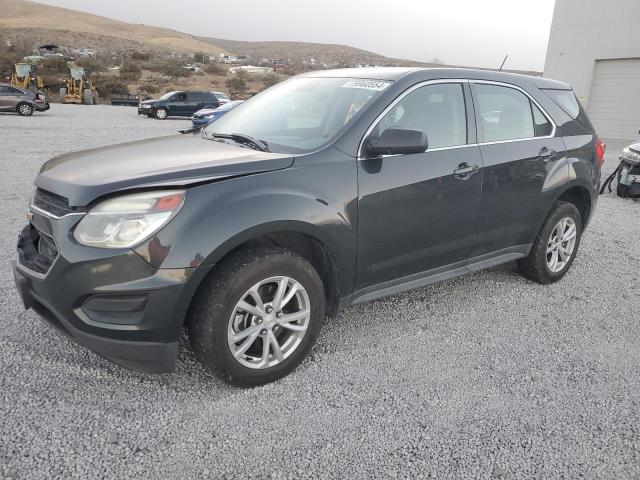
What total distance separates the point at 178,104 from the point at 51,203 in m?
25.3

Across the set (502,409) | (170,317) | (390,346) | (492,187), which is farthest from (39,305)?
(492,187)

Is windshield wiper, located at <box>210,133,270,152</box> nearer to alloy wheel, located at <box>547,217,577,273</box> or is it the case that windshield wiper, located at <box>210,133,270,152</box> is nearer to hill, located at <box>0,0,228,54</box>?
alloy wheel, located at <box>547,217,577,273</box>

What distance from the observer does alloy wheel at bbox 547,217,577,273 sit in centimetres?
452

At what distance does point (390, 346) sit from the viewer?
3408 millimetres

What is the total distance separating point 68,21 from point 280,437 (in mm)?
122332

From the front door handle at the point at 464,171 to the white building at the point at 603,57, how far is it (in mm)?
21301

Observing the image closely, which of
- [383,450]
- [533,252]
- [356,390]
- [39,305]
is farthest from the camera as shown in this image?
[533,252]

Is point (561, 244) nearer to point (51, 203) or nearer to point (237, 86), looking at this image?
point (51, 203)

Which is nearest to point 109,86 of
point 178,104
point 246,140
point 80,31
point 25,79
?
point 25,79

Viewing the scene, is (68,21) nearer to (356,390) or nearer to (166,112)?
(166,112)

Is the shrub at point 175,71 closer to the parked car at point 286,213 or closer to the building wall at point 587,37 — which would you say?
the building wall at point 587,37

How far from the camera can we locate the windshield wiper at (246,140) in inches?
123

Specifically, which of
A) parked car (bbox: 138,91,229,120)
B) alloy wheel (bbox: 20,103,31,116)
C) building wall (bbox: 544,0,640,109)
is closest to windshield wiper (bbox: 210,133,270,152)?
building wall (bbox: 544,0,640,109)

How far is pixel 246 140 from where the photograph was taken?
3.31m
